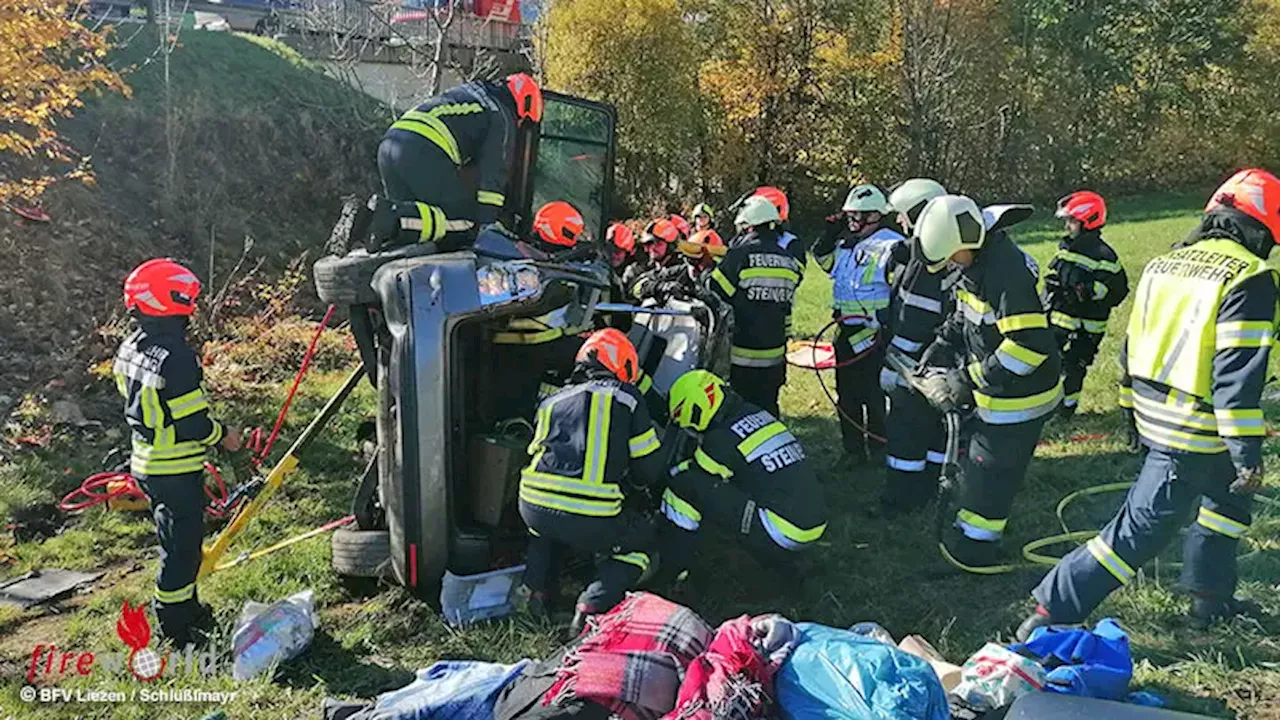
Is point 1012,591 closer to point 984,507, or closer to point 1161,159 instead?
point 984,507

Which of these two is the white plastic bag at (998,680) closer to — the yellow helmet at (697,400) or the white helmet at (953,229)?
the yellow helmet at (697,400)

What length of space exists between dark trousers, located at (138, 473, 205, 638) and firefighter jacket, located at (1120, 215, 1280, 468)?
13.6 feet

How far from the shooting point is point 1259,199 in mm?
3863

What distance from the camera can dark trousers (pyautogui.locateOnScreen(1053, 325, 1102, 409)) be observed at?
6996 mm

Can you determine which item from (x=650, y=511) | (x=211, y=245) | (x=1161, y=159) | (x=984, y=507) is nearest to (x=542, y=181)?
(x=650, y=511)

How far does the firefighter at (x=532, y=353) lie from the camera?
197 inches

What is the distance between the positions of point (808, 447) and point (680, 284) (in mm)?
1628

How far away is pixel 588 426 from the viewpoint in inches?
163

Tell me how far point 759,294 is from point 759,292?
1cm

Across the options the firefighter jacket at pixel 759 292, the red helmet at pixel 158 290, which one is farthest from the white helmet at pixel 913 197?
the red helmet at pixel 158 290

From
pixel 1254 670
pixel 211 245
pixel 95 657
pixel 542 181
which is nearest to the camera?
pixel 1254 670

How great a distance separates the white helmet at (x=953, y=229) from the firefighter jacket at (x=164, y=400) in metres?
3.37

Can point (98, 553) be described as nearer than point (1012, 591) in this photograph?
No

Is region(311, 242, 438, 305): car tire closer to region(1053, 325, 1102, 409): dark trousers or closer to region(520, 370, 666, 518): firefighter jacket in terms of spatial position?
region(520, 370, 666, 518): firefighter jacket
